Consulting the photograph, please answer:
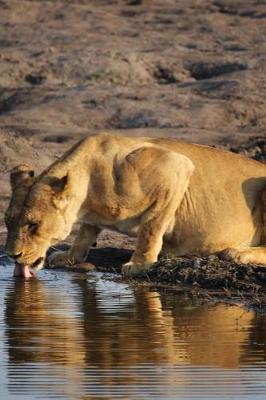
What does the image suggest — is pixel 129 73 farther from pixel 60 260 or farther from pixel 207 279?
pixel 207 279

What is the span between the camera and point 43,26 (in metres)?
25.3

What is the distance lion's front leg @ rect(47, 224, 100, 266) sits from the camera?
42.5 feet

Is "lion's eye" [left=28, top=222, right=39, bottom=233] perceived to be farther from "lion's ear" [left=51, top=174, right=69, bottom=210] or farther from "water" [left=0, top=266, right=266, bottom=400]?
"water" [left=0, top=266, right=266, bottom=400]

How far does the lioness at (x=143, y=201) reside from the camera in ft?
39.2

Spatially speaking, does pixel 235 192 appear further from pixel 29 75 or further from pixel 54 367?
pixel 29 75

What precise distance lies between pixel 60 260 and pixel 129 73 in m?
9.96

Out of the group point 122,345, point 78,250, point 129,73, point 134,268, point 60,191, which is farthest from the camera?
point 129,73

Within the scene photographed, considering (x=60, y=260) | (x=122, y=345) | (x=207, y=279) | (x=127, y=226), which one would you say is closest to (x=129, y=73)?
(x=60, y=260)

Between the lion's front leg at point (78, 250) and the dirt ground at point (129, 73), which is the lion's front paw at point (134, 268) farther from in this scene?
the dirt ground at point (129, 73)

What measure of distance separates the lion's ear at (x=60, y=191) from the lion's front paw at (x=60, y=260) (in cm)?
122

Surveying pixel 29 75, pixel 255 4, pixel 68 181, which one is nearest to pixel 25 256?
pixel 68 181

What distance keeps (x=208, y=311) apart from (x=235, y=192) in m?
2.34

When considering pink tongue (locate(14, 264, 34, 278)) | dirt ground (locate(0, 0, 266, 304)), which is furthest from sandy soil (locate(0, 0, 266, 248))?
pink tongue (locate(14, 264, 34, 278))

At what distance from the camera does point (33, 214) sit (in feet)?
39.0
